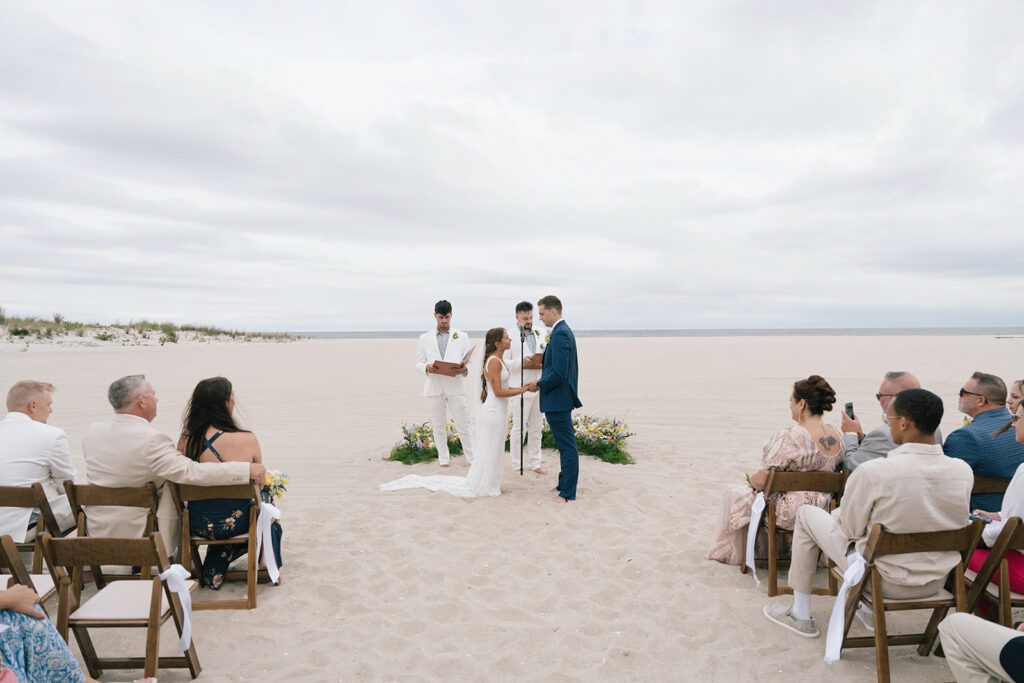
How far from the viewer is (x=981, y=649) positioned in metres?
2.92

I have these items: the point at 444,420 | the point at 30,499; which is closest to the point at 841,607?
the point at 30,499

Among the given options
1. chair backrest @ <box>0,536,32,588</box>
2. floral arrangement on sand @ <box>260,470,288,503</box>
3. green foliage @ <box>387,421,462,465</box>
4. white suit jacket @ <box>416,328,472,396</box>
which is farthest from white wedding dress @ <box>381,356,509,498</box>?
chair backrest @ <box>0,536,32,588</box>

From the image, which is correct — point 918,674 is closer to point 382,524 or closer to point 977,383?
point 977,383

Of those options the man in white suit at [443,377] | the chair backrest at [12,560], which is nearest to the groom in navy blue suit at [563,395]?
the man in white suit at [443,377]

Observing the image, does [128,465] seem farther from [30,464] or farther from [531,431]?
[531,431]

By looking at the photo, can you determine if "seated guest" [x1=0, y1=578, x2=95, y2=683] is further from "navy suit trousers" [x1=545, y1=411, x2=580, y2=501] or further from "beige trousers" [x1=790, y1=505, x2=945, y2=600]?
"navy suit trousers" [x1=545, y1=411, x2=580, y2=501]

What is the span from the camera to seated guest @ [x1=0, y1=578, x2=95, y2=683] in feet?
9.09

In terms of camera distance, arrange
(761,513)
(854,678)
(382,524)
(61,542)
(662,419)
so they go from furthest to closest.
Answer: (662,419)
(382,524)
(761,513)
(854,678)
(61,542)

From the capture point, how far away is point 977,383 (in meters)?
4.70

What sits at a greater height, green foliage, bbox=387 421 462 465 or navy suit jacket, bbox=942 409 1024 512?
navy suit jacket, bbox=942 409 1024 512

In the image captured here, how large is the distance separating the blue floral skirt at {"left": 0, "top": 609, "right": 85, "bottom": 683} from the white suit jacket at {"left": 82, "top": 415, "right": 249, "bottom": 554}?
1.37 meters

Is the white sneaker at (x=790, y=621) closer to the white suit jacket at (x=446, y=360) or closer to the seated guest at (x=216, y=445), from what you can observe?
the seated guest at (x=216, y=445)

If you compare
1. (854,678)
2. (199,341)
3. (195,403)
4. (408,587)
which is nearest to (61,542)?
(195,403)

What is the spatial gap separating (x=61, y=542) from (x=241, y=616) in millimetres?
1572
